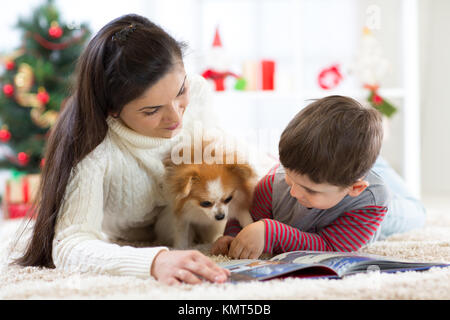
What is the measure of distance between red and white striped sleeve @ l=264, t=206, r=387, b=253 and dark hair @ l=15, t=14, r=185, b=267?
1.56 feet

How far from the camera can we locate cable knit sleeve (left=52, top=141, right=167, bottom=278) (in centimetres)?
99

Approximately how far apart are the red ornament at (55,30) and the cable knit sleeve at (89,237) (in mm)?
1822

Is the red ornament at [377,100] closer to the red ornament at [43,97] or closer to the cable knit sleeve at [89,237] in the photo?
the red ornament at [43,97]

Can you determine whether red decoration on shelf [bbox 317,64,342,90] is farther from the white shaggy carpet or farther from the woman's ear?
the white shaggy carpet

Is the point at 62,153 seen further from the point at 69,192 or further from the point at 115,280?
the point at 115,280

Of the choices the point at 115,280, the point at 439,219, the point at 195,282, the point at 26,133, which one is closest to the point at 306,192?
the point at 195,282

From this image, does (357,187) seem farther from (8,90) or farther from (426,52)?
(426,52)

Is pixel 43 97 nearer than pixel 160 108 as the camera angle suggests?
No

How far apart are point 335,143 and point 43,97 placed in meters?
2.10

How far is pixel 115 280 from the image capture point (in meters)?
0.95

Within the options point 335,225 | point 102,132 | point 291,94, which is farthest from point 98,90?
point 291,94

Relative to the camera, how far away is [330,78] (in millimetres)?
3125

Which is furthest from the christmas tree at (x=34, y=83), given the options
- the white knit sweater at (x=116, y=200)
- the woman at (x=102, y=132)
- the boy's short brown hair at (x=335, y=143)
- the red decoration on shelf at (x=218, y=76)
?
the boy's short brown hair at (x=335, y=143)

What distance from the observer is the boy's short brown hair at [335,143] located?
1078 millimetres
